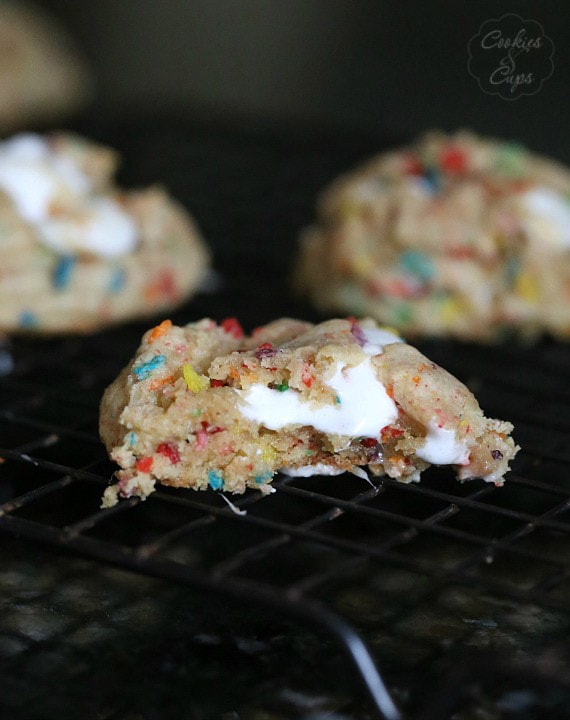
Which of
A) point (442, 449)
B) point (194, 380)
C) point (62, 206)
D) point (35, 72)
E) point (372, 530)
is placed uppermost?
point (35, 72)

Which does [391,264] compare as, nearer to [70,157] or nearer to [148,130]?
[70,157]

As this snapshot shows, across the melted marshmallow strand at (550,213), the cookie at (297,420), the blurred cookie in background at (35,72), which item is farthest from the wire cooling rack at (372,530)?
the blurred cookie in background at (35,72)

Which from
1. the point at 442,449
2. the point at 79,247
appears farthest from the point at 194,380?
the point at 79,247

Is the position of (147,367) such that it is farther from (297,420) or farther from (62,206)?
(62,206)

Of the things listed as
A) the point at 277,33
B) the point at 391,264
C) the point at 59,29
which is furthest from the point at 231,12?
the point at 391,264

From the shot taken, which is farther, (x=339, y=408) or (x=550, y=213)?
(x=550, y=213)

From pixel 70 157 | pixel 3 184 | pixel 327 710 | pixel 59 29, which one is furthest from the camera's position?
pixel 59 29

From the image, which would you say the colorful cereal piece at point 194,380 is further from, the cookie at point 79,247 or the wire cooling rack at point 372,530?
the cookie at point 79,247
